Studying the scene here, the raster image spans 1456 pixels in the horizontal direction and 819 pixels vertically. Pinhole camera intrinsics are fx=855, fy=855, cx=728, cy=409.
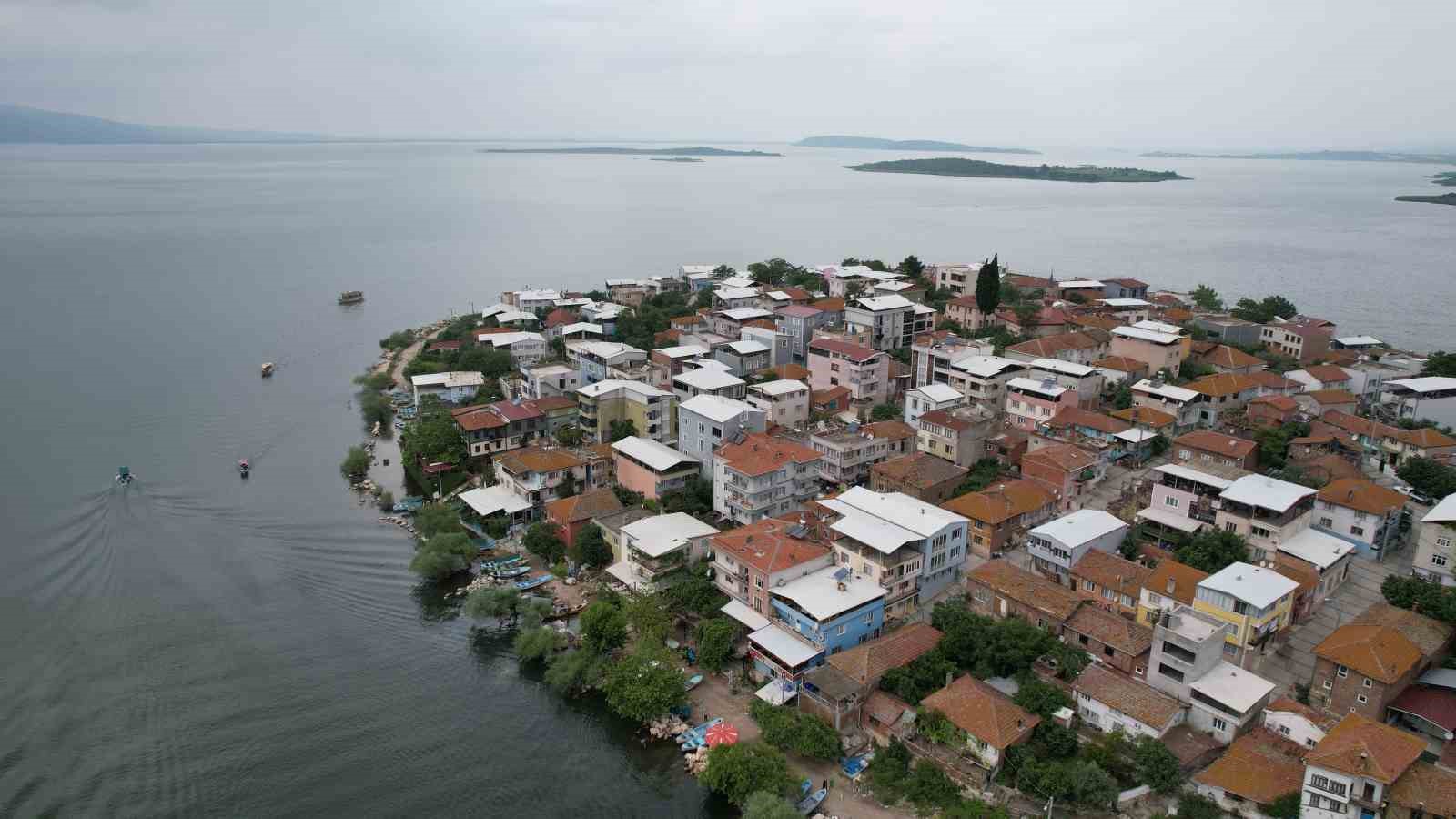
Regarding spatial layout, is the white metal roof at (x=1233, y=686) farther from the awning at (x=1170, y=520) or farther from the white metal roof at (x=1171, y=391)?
the white metal roof at (x=1171, y=391)

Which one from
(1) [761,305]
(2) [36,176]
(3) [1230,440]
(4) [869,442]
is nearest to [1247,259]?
(1) [761,305]

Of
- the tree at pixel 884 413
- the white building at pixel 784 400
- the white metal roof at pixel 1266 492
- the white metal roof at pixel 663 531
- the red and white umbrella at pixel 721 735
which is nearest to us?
the red and white umbrella at pixel 721 735

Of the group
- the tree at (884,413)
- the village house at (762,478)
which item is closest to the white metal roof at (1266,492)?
the village house at (762,478)

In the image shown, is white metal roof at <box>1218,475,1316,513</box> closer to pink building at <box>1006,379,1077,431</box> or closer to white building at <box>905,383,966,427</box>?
pink building at <box>1006,379,1077,431</box>

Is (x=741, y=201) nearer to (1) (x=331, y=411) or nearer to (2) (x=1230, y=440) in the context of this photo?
(1) (x=331, y=411)

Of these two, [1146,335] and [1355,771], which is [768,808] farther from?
[1146,335]

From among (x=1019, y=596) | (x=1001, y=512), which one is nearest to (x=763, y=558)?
(x=1019, y=596)
